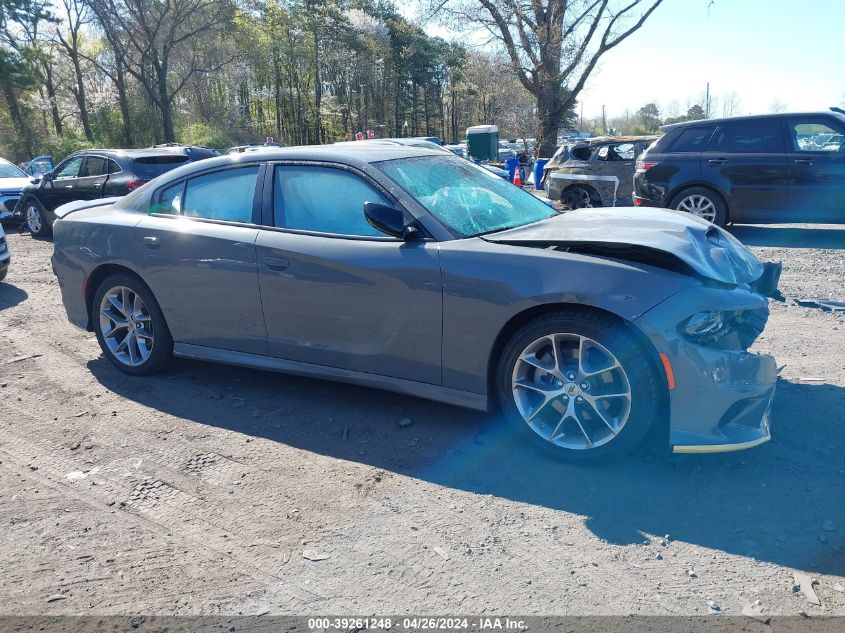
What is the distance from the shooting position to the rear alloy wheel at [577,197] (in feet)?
44.0

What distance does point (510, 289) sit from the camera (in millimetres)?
3619

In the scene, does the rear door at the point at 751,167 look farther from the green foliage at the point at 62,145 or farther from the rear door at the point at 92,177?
the green foliage at the point at 62,145

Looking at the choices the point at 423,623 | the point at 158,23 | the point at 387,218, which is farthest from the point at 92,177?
the point at 158,23

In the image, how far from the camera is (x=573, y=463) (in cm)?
361

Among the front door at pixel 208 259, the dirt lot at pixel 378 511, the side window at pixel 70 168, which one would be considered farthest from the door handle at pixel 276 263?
the side window at pixel 70 168

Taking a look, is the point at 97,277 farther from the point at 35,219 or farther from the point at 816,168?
the point at 35,219

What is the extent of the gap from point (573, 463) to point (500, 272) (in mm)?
1036

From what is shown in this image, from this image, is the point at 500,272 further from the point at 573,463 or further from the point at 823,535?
the point at 823,535

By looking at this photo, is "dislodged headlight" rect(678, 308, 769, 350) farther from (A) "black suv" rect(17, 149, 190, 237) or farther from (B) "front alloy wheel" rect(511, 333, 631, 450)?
(A) "black suv" rect(17, 149, 190, 237)

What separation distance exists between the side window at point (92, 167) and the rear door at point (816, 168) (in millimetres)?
11135

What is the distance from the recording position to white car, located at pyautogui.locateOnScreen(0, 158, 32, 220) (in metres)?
14.6

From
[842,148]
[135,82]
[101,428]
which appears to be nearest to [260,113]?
[135,82]

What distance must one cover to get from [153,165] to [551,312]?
10.7 meters

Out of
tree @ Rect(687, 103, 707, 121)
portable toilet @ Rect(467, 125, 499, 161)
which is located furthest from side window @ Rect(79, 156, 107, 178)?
tree @ Rect(687, 103, 707, 121)
